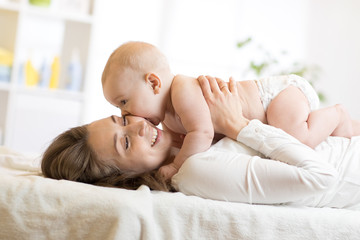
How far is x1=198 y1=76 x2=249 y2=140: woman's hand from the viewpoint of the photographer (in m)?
1.38

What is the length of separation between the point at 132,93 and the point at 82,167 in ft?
0.97

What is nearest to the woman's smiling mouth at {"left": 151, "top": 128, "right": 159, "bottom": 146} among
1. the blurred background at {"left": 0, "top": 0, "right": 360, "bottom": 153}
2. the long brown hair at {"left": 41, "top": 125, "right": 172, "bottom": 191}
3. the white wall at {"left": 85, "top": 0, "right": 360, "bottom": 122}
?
the long brown hair at {"left": 41, "top": 125, "right": 172, "bottom": 191}

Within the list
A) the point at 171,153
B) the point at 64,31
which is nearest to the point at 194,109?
the point at 171,153

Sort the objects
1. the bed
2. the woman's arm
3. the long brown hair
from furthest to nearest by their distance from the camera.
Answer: the long brown hair
the woman's arm
the bed

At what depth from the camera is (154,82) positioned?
1463 mm

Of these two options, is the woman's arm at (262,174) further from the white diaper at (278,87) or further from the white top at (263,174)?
the white diaper at (278,87)

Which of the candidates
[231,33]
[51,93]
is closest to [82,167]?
→ [51,93]

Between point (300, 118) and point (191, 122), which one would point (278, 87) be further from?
point (191, 122)

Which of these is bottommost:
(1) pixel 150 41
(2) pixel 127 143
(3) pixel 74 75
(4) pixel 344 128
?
(3) pixel 74 75

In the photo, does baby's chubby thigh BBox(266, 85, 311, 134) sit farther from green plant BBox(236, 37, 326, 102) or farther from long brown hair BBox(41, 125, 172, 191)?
green plant BBox(236, 37, 326, 102)

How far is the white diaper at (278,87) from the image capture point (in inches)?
60.4

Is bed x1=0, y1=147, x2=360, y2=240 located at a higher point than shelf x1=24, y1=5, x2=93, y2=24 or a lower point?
lower

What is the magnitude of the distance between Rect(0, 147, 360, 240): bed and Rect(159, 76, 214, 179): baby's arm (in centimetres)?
20

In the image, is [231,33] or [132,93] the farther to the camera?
[231,33]
